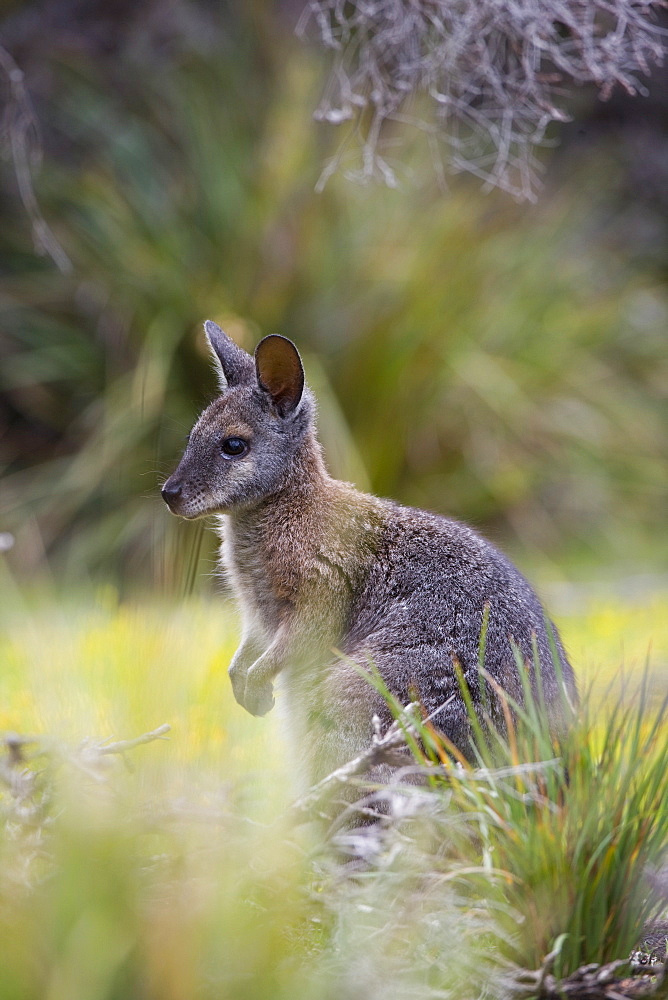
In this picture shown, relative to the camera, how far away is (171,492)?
3543 millimetres

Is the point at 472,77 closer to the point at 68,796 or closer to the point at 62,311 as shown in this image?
the point at 68,796

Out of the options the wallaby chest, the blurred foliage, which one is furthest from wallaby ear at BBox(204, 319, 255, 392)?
the blurred foliage

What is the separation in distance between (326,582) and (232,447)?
54 centimetres

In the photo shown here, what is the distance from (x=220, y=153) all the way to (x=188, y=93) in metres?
0.76

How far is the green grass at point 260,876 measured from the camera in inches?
77.2

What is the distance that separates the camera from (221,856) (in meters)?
2.20

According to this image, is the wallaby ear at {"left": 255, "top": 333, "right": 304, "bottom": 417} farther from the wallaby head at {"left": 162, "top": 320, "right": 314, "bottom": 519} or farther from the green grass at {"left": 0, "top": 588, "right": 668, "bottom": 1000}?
the green grass at {"left": 0, "top": 588, "right": 668, "bottom": 1000}

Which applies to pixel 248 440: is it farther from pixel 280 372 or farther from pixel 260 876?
pixel 260 876

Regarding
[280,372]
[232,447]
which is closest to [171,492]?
[232,447]

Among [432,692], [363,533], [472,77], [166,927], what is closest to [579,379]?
[472,77]

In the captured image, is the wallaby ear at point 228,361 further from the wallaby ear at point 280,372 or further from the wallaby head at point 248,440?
the wallaby ear at point 280,372

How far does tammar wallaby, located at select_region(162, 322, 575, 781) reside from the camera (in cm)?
315

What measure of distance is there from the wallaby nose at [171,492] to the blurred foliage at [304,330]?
368cm

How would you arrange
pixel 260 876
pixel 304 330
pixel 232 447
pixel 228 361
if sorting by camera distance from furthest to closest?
pixel 304 330, pixel 228 361, pixel 232 447, pixel 260 876
